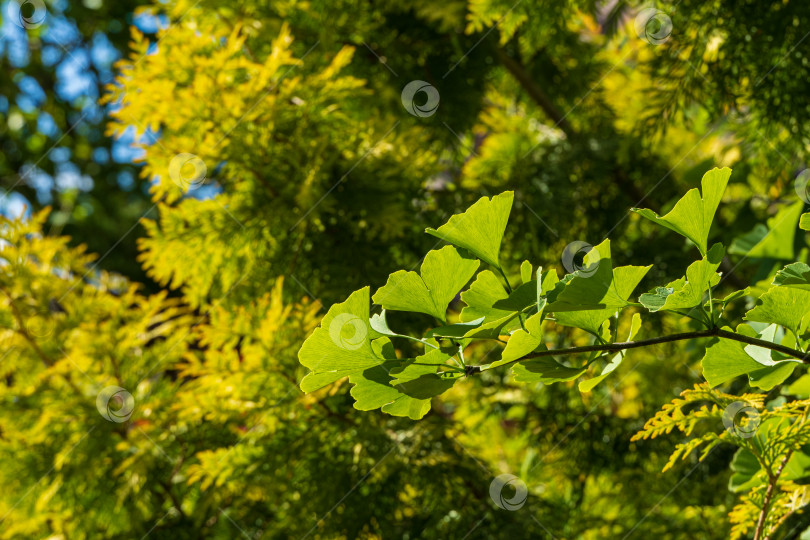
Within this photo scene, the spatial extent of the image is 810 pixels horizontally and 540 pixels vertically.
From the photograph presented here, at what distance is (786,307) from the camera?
44 centimetres

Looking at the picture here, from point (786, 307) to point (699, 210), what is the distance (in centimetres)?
8

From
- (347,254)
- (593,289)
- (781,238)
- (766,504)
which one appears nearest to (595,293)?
(593,289)

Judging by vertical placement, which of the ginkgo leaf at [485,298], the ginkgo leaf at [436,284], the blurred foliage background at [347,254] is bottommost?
the blurred foliage background at [347,254]

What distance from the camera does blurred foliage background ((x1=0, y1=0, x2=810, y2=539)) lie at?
1.06 meters

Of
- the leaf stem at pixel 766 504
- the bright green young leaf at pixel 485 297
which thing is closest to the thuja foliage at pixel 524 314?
the bright green young leaf at pixel 485 297

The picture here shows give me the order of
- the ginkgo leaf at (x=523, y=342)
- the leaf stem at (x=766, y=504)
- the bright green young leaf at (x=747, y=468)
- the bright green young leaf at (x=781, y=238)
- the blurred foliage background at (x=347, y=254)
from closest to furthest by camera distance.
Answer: the ginkgo leaf at (x=523, y=342)
the leaf stem at (x=766, y=504)
the bright green young leaf at (x=747, y=468)
the bright green young leaf at (x=781, y=238)
the blurred foliage background at (x=347, y=254)

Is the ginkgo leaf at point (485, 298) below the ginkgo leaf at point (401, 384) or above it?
above

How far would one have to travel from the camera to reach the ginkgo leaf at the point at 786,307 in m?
0.44

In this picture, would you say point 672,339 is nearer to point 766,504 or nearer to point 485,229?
point 485,229

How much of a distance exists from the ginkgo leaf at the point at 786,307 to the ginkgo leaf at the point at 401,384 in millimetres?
190

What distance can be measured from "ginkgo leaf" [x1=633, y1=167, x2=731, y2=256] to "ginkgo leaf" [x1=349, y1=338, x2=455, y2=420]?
0.15 m

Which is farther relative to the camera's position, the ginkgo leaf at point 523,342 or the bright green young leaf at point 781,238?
the bright green young leaf at point 781,238

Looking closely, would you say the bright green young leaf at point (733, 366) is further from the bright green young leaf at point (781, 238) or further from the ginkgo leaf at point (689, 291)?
the bright green young leaf at point (781, 238)

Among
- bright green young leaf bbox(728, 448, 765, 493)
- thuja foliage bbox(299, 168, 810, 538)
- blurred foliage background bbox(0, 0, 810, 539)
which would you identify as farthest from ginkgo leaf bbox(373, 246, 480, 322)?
blurred foliage background bbox(0, 0, 810, 539)
